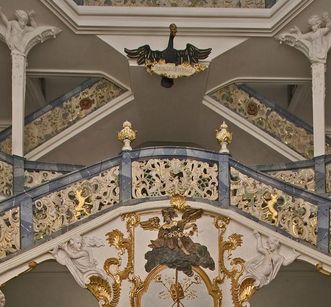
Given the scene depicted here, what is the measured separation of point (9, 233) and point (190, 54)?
510cm

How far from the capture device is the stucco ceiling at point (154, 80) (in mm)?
17297

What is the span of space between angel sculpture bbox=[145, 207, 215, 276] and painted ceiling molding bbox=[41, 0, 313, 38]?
4595 mm

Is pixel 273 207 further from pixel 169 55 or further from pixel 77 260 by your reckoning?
pixel 169 55

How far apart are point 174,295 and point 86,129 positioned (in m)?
5.03

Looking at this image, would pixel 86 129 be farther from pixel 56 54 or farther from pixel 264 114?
pixel 264 114

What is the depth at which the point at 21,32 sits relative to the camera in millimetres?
16625

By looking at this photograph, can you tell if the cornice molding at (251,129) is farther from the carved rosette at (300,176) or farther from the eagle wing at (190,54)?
the carved rosette at (300,176)

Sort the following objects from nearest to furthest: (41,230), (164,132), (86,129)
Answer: (41,230), (86,129), (164,132)

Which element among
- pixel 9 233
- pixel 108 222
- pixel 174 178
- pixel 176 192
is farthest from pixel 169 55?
pixel 9 233

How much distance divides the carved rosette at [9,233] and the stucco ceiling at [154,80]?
420 cm

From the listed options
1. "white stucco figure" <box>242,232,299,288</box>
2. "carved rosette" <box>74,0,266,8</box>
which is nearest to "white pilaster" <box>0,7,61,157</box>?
"carved rosette" <box>74,0,266,8</box>

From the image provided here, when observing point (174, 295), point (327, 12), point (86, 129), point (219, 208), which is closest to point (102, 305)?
point (174, 295)

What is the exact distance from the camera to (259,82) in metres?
18.3

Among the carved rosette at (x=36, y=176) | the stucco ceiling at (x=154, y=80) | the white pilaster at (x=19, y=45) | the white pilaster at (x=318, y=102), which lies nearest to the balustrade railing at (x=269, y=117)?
the stucco ceiling at (x=154, y=80)
